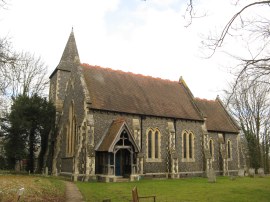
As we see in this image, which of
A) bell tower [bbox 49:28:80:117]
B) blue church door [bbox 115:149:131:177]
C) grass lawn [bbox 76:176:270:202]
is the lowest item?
grass lawn [bbox 76:176:270:202]

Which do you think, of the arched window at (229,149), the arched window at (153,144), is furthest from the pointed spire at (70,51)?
the arched window at (229,149)

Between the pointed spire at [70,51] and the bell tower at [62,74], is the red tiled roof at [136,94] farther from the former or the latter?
the pointed spire at [70,51]

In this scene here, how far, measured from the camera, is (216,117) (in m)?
35.5

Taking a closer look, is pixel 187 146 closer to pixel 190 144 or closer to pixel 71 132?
pixel 190 144

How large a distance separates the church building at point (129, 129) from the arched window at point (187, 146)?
0.09m

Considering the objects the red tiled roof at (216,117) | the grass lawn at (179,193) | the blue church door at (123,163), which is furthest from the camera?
the red tiled roof at (216,117)

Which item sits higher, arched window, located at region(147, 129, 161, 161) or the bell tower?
the bell tower

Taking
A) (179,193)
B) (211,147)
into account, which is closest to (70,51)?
(211,147)

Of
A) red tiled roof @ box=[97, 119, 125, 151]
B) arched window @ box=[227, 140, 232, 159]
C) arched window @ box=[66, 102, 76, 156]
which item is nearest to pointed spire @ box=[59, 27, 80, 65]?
arched window @ box=[66, 102, 76, 156]

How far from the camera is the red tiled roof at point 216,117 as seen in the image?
3383cm

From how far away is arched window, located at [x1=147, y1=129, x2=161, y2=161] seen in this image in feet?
Result: 89.0

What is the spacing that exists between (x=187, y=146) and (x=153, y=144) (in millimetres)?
4274

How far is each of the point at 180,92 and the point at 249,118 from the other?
11440mm

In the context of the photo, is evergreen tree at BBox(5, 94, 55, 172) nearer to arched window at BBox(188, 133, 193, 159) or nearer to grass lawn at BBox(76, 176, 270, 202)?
grass lawn at BBox(76, 176, 270, 202)
